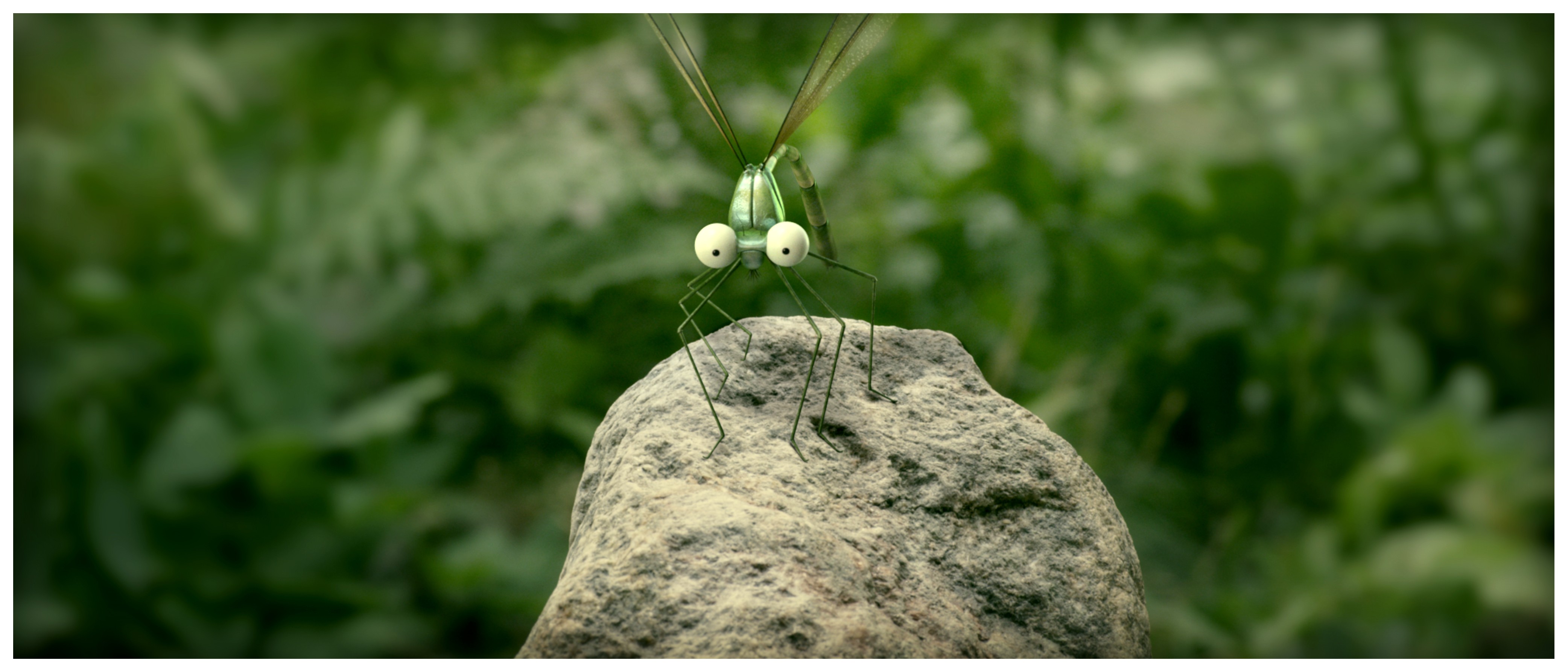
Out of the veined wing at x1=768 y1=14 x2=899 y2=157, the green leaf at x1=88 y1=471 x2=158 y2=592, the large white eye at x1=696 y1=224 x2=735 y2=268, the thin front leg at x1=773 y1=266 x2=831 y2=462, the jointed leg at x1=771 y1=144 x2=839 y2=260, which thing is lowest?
the green leaf at x1=88 y1=471 x2=158 y2=592

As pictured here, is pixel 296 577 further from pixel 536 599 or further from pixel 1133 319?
pixel 1133 319

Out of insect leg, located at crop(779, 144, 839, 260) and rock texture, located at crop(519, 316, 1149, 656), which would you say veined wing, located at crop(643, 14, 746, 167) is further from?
rock texture, located at crop(519, 316, 1149, 656)

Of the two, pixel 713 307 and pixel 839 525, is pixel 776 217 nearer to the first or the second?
pixel 713 307

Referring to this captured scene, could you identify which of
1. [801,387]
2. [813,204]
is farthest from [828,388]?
[813,204]

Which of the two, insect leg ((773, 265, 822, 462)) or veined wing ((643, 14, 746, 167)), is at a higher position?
veined wing ((643, 14, 746, 167))

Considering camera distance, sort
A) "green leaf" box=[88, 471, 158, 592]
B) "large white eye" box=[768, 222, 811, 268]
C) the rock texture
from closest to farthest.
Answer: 1. the rock texture
2. "large white eye" box=[768, 222, 811, 268]
3. "green leaf" box=[88, 471, 158, 592]

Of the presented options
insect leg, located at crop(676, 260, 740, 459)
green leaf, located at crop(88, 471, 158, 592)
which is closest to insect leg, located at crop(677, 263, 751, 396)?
insect leg, located at crop(676, 260, 740, 459)

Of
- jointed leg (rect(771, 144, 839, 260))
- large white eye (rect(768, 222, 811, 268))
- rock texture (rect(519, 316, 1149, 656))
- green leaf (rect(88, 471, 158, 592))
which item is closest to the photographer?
rock texture (rect(519, 316, 1149, 656))
